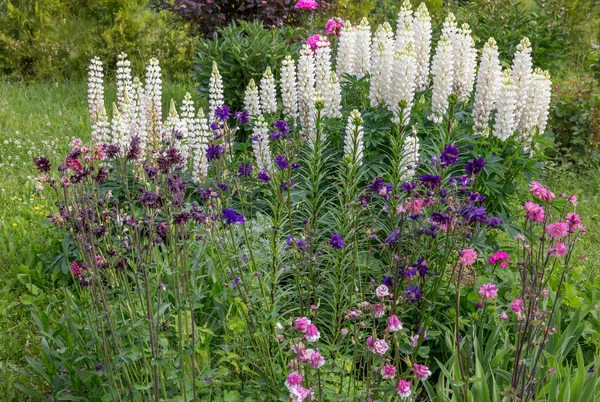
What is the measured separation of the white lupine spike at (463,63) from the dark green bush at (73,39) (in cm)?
587

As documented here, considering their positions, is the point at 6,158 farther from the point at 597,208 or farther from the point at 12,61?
the point at 597,208

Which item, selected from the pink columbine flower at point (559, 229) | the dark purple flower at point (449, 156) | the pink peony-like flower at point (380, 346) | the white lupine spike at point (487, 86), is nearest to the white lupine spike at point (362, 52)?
the white lupine spike at point (487, 86)

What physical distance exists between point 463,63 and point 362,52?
0.78 m

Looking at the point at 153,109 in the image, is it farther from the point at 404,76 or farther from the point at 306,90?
the point at 404,76

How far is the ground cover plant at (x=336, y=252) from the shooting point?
2.51m

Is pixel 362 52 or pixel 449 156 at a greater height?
pixel 362 52

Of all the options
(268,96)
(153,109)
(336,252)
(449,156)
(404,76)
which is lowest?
(336,252)

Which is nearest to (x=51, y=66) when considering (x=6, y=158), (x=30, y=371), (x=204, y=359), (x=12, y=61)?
(x=12, y=61)

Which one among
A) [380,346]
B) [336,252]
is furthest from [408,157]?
[380,346]

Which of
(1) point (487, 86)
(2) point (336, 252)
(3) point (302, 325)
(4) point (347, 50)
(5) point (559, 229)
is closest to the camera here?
(3) point (302, 325)

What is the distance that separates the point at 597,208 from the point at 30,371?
4.66 meters

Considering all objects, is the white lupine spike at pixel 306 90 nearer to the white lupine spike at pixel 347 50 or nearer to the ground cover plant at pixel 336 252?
the ground cover plant at pixel 336 252

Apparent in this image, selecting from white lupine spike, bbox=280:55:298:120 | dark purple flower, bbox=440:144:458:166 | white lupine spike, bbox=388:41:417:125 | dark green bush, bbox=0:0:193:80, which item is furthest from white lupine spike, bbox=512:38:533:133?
dark green bush, bbox=0:0:193:80

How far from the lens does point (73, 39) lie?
9727 mm
